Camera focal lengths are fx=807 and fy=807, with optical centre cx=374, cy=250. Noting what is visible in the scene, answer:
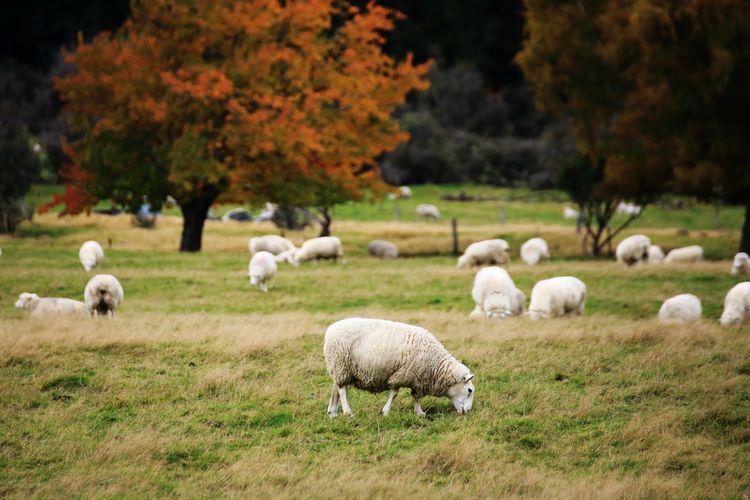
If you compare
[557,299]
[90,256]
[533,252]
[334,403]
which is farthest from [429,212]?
[334,403]

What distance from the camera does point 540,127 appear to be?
7575cm

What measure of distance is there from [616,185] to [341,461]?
23190 mm

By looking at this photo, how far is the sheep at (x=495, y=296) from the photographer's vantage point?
16.5 meters

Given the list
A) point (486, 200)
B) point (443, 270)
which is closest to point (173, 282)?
point (443, 270)

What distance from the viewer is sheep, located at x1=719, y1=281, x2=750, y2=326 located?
15.5 m

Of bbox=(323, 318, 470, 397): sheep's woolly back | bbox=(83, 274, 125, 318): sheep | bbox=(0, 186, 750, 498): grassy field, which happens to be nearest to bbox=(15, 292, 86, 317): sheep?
bbox=(0, 186, 750, 498): grassy field

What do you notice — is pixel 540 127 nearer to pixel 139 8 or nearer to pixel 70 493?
pixel 139 8

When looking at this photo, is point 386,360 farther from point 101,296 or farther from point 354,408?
point 101,296

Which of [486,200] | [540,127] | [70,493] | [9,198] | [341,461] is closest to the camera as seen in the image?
[70,493]

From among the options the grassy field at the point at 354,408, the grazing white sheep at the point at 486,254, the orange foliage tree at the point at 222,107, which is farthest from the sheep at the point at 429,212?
the grassy field at the point at 354,408

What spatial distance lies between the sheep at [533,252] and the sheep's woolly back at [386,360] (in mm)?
18625

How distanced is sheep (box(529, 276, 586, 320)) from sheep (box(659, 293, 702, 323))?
1668 mm

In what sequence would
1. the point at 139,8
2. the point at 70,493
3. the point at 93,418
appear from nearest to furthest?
1. the point at 70,493
2. the point at 93,418
3. the point at 139,8

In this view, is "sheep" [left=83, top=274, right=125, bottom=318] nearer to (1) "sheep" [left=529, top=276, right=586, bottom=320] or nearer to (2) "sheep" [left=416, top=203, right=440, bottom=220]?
(1) "sheep" [left=529, top=276, right=586, bottom=320]
